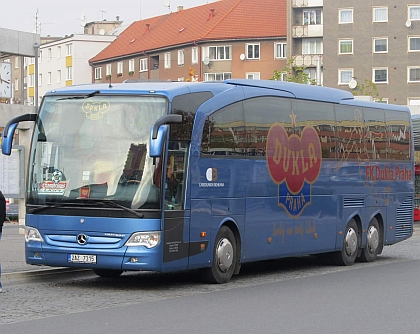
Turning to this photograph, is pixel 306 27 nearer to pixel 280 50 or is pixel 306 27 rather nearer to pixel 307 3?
pixel 307 3

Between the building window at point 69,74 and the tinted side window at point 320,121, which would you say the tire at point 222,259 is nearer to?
the tinted side window at point 320,121

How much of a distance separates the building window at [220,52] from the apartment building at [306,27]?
586 centimetres

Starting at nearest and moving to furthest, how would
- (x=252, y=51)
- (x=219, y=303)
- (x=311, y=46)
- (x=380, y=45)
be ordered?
(x=219, y=303) < (x=380, y=45) < (x=311, y=46) < (x=252, y=51)

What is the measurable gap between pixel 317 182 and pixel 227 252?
3.69 meters

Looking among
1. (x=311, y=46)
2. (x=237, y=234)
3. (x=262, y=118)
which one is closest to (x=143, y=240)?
(x=237, y=234)

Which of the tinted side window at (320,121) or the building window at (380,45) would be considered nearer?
the tinted side window at (320,121)

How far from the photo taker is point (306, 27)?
9306 centimetres

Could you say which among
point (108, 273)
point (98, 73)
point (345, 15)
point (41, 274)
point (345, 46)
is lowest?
point (108, 273)

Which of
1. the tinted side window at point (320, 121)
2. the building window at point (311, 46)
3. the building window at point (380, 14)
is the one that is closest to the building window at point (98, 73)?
the building window at point (311, 46)

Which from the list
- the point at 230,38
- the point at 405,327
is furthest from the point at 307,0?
the point at 405,327

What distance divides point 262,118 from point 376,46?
247 ft

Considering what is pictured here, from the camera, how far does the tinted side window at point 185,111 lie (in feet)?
48.8

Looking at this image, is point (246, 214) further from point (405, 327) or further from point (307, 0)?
point (307, 0)

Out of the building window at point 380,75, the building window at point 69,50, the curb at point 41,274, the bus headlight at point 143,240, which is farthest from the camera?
the building window at point 69,50
